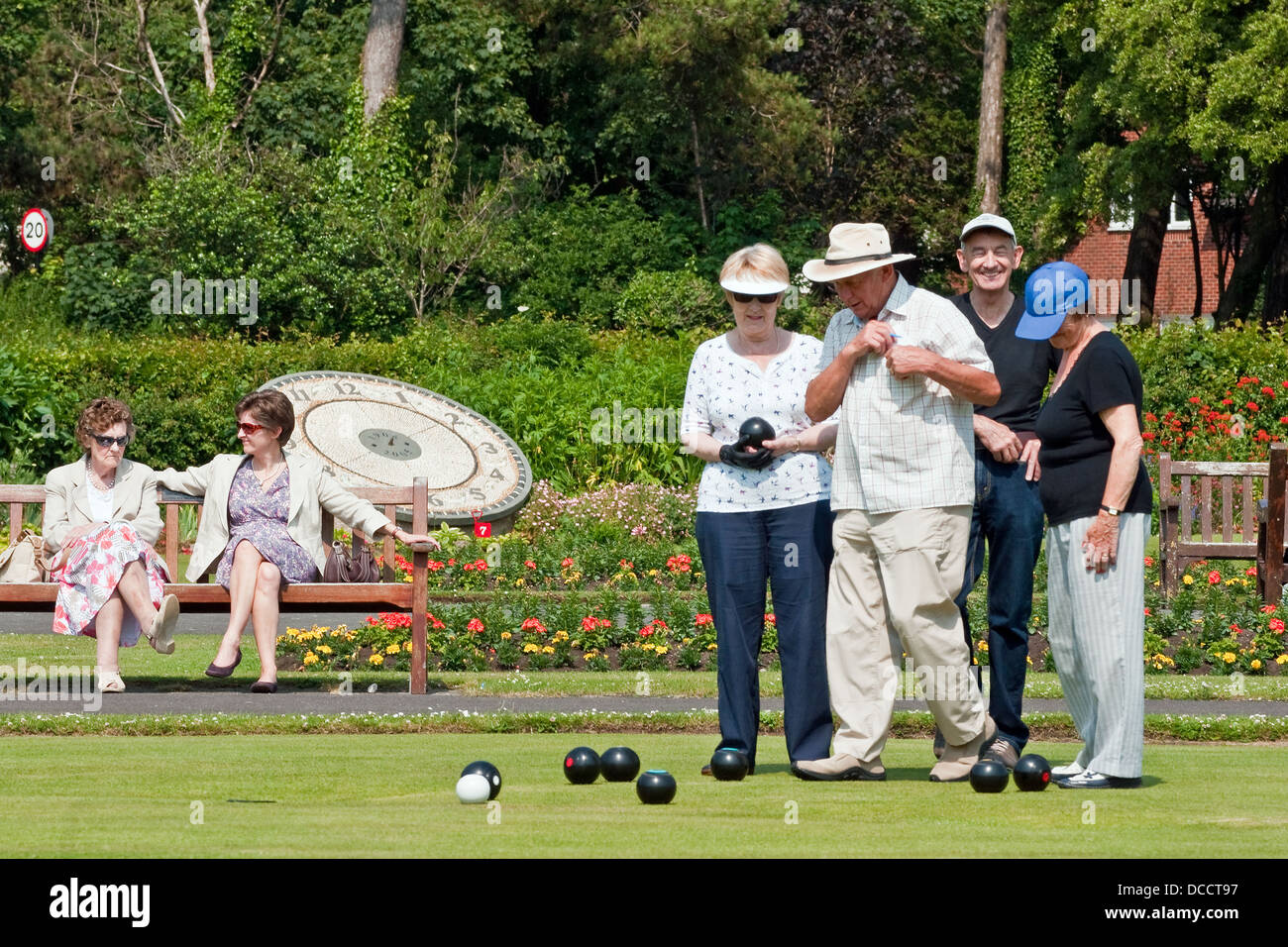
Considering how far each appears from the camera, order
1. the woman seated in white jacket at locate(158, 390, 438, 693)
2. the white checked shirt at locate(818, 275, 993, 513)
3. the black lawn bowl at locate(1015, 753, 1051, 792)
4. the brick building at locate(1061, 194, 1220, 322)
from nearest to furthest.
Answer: the black lawn bowl at locate(1015, 753, 1051, 792), the white checked shirt at locate(818, 275, 993, 513), the woman seated in white jacket at locate(158, 390, 438, 693), the brick building at locate(1061, 194, 1220, 322)

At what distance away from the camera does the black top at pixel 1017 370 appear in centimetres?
710

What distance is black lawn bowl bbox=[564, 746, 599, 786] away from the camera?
20.4 ft

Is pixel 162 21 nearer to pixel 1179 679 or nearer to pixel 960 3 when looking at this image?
pixel 960 3

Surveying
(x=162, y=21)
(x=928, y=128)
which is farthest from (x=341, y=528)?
(x=928, y=128)

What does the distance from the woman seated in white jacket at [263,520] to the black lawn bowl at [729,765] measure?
3536 mm

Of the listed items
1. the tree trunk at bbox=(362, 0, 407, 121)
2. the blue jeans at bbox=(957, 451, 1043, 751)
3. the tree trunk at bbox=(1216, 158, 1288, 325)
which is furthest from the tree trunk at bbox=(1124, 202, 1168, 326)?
the blue jeans at bbox=(957, 451, 1043, 751)

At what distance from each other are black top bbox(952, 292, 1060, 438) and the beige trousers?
2.72 feet

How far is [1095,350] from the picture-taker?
6352 millimetres

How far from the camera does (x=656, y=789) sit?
563cm

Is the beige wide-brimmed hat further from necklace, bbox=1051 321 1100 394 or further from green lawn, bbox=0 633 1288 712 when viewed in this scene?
green lawn, bbox=0 633 1288 712

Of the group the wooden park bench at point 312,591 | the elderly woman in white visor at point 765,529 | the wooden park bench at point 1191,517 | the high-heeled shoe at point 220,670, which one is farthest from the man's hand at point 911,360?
the wooden park bench at point 1191,517

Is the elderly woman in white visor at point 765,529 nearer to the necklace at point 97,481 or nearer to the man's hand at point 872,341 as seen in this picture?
the man's hand at point 872,341

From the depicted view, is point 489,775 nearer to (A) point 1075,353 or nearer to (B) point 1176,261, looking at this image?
(A) point 1075,353

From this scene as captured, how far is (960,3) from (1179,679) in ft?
112
